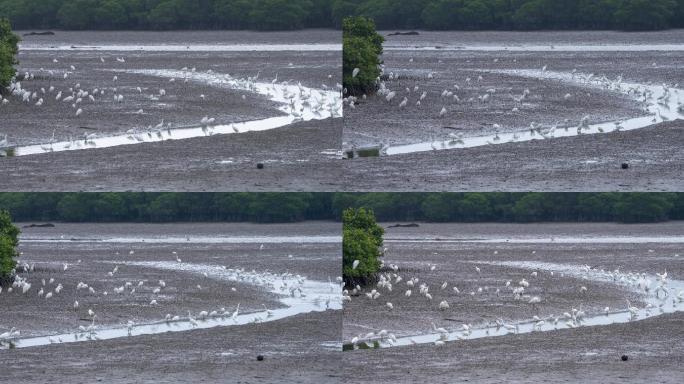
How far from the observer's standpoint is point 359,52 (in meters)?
18.9

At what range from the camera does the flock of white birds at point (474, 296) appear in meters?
20.1

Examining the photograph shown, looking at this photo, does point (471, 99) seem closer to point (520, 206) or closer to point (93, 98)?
point (520, 206)

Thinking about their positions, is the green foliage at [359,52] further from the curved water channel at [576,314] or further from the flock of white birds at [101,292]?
the flock of white birds at [101,292]

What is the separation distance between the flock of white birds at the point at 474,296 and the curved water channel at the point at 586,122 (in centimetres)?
189

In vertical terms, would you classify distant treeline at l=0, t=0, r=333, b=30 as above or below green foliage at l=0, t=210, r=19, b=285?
above

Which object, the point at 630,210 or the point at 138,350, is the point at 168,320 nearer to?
the point at 138,350

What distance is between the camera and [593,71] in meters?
20.2

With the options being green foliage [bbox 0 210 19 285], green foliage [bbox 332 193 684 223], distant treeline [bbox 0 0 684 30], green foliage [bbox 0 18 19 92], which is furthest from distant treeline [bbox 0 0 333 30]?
green foliage [bbox 0 210 19 285]

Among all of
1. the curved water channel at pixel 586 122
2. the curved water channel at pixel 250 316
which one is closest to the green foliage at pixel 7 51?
the curved water channel at pixel 250 316

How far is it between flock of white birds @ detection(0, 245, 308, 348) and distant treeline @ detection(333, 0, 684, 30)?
14.1 ft

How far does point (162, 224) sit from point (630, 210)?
6304 mm

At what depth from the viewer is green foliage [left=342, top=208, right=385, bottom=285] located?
1961 cm

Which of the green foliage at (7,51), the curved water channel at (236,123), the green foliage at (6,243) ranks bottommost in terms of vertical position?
the green foliage at (6,243)

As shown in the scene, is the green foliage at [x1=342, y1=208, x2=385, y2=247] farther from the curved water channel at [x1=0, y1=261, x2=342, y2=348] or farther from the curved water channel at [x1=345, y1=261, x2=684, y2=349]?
the curved water channel at [x1=345, y1=261, x2=684, y2=349]
